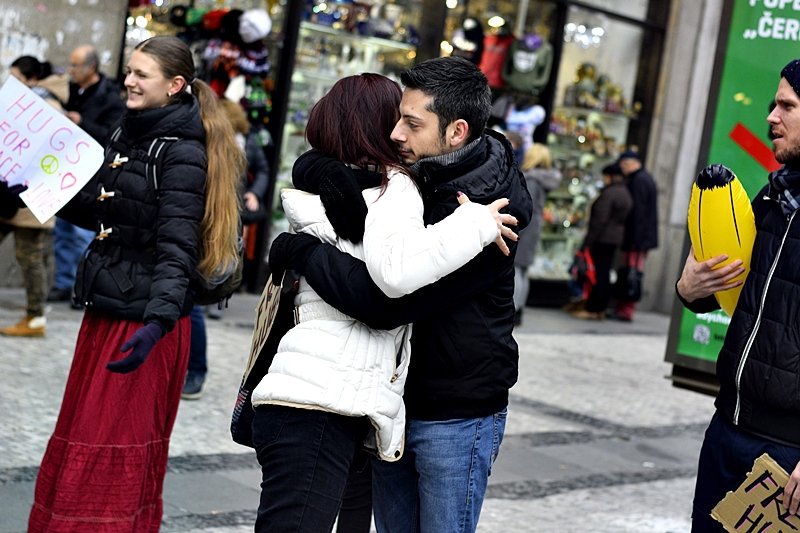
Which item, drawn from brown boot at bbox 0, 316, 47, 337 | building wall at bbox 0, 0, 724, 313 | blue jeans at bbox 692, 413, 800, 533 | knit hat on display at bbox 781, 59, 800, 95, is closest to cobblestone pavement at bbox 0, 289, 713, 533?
brown boot at bbox 0, 316, 47, 337

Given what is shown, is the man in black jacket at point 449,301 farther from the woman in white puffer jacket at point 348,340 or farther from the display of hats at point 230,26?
the display of hats at point 230,26

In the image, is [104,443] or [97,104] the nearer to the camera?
[104,443]

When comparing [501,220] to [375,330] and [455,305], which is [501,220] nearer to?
[455,305]

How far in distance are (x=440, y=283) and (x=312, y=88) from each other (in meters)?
9.33

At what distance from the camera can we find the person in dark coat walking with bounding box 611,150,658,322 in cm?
1444

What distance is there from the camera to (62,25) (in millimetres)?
Result: 10195

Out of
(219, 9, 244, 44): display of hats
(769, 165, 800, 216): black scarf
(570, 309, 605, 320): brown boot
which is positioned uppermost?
(219, 9, 244, 44): display of hats

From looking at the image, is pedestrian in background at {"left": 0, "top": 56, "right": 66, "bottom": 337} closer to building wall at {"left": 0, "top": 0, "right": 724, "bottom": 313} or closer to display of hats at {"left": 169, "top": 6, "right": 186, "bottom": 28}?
display of hats at {"left": 169, "top": 6, "right": 186, "bottom": 28}

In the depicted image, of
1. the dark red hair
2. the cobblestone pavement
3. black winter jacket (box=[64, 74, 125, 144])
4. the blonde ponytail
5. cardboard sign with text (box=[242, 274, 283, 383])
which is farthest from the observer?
black winter jacket (box=[64, 74, 125, 144])

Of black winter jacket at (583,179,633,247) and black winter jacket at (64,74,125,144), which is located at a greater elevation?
black winter jacket at (64,74,125,144)

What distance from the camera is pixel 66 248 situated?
10.0m

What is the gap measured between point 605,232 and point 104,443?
10397mm

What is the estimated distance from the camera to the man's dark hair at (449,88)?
3.24 meters

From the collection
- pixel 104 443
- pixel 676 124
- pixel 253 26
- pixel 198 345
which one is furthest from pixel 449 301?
pixel 676 124
